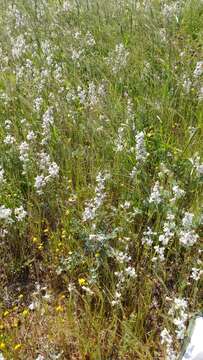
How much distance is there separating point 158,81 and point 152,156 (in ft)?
2.49

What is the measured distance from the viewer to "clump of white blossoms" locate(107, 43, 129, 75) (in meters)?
3.48

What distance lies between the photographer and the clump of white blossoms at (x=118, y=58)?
3.48 m

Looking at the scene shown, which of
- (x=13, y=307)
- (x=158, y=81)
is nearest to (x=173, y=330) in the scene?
(x=13, y=307)

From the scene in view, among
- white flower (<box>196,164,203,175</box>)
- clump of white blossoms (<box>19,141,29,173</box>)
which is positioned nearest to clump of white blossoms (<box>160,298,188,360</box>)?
white flower (<box>196,164,203,175</box>)

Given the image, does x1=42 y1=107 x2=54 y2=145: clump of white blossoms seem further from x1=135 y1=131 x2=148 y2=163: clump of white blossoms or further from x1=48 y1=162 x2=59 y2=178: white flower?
A: x1=135 y1=131 x2=148 y2=163: clump of white blossoms

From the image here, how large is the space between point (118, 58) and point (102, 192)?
4.66 feet

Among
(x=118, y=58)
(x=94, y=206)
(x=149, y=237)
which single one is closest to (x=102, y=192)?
(x=94, y=206)

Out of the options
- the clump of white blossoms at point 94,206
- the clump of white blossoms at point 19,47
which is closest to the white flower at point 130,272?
the clump of white blossoms at point 94,206

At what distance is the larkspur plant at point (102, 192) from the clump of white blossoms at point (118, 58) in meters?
0.02

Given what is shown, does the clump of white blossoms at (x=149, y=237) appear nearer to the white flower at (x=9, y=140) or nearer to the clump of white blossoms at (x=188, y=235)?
the clump of white blossoms at (x=188, y=235)

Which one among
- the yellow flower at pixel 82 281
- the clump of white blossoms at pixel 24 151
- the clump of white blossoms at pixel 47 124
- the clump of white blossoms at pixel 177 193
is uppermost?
the clump of white blossoms at pixel 47 124

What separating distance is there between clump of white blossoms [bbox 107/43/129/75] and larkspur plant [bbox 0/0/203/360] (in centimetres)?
2

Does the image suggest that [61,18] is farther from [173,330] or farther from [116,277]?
[173,330]

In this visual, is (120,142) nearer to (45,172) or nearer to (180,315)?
(45,172)
